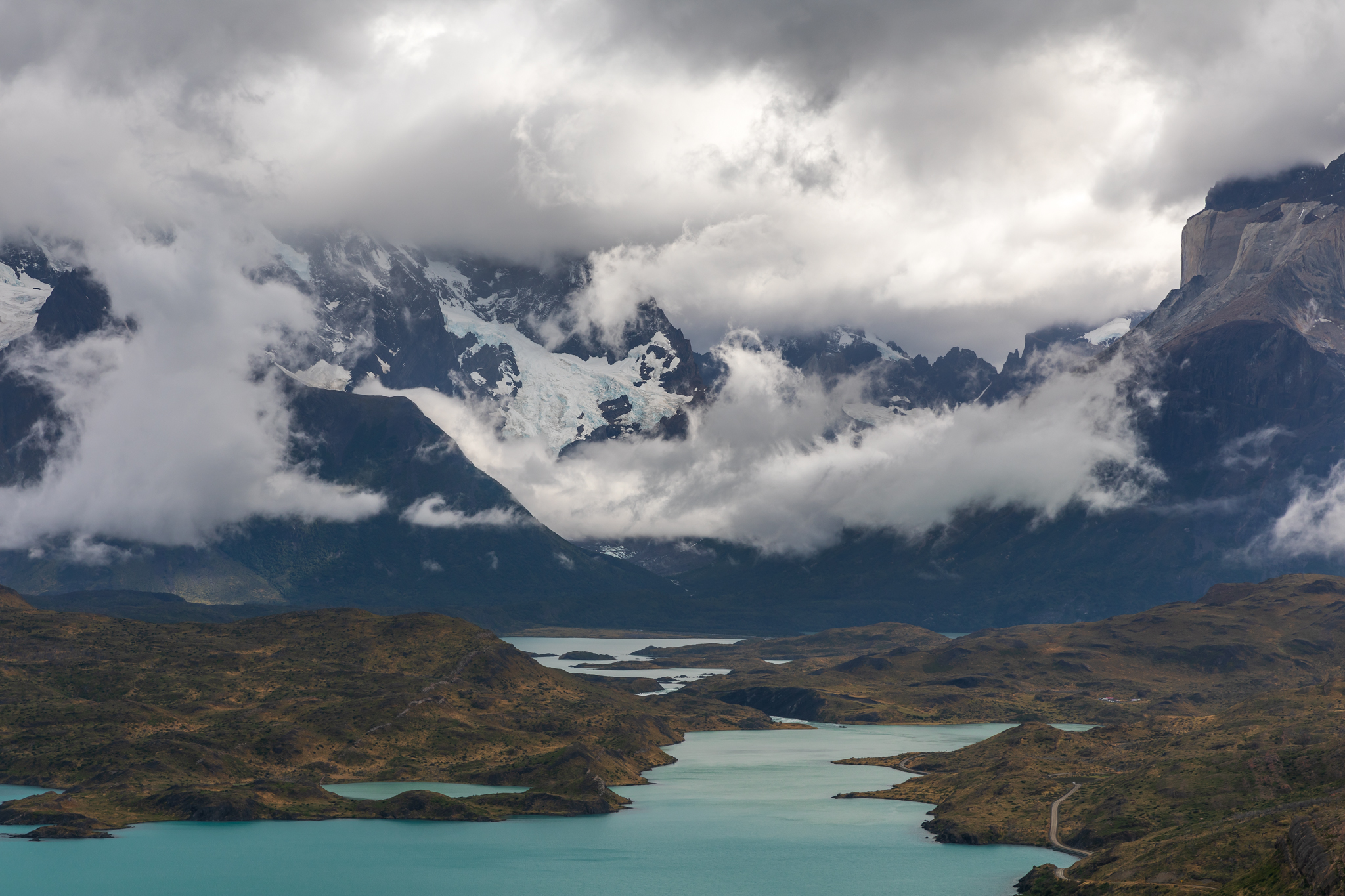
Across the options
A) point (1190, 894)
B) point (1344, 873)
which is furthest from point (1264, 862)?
point (1344, 873)

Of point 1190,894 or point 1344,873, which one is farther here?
point 1190,894

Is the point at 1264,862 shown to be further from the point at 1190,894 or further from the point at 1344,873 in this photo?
the point at 1344,873

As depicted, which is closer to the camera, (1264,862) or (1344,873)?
(1344,873)
